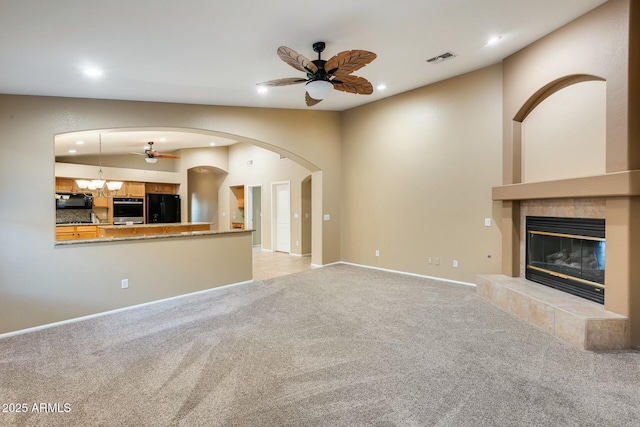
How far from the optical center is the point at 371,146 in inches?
248

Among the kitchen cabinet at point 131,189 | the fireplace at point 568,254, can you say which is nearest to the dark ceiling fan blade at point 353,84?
the fireplace at point 568,254

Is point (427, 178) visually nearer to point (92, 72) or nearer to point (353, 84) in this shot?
point (353, 84)

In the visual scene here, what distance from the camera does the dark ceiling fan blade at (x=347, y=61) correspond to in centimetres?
275

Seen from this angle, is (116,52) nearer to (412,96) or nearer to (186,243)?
(186,243)

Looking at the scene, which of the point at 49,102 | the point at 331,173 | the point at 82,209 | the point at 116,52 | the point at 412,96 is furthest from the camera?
the point at 82,209

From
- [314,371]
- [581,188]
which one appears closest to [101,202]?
[314,371]

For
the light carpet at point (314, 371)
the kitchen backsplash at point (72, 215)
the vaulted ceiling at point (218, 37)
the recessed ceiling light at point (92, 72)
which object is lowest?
the light carpet at point (314, 371)

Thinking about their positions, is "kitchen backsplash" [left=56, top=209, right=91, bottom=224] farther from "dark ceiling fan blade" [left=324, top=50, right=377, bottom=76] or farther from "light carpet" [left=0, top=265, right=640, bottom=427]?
"dark ceiling fan blade" [left=324, top=50, right=377, bottom=76]

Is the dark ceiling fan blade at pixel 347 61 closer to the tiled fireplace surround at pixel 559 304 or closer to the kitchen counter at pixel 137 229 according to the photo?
the tiled fireplace surround at pixel 559 304

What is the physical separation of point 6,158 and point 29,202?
0.53 m

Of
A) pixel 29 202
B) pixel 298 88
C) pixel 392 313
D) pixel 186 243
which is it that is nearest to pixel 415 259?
pixel 392 313

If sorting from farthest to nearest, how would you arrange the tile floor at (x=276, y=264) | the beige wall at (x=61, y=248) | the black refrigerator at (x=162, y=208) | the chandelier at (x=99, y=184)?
the black refrigerator at (x=162, y=208) → the chandelier at (x=99, y=184) → the tile floor at (x=276, y=264) → the beige wall at (x=61, y=248)

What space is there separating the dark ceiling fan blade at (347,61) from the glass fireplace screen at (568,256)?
10.1 feet

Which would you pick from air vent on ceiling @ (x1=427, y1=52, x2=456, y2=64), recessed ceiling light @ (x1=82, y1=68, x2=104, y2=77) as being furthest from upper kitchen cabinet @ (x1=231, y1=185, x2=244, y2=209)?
air vent on ceiling @ (x1=427, y1=52, x2=456, y2=64)
